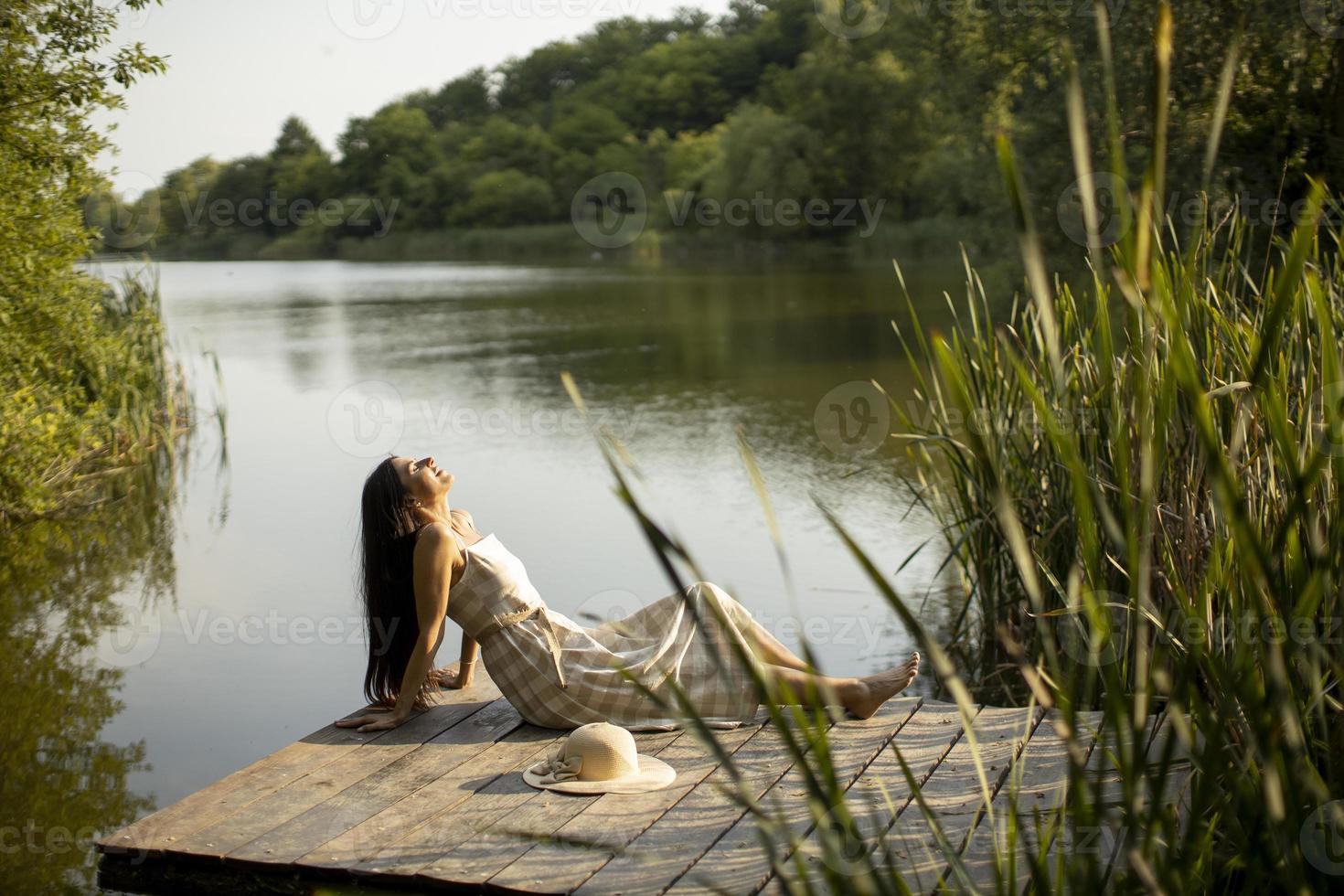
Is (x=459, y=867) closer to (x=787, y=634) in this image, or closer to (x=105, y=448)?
(x=787, y=634)

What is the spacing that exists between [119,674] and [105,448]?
373 cm

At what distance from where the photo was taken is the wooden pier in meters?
2.72

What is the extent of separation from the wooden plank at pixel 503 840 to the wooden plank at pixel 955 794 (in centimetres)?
72

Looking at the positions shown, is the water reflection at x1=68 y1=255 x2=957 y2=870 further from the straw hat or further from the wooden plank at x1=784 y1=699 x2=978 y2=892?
the wooden plank at x1=784 y1=699 x2=978 y2=892

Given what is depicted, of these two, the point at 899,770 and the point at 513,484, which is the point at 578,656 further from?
the point at 513,484

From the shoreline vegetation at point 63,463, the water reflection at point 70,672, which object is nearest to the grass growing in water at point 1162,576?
the water reflection at point 70,672

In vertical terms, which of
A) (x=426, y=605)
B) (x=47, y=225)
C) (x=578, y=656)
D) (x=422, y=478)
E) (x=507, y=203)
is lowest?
(x=578, y=656)

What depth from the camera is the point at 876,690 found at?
3549mm

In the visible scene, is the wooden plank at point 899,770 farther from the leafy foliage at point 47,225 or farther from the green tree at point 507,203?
the green tree at point 507,203

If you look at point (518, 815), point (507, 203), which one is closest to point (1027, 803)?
point (518, 815)

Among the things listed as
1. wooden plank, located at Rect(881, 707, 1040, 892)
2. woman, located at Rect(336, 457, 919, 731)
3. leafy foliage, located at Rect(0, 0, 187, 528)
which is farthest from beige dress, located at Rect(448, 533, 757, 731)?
leafy foliage, located at Rect(0, 0, 187, 528)

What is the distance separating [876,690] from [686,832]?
0.86 m

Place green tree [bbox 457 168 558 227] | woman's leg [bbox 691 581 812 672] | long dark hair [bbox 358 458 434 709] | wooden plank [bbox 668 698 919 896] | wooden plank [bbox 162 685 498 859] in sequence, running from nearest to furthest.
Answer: wooden plank [bbox 668 698 919 896] < wooden plank [bbox 162 685 498 859] < woman's leg [bbox 691 581 812 672] < long dark hair [bbox 358 458 434 709] < green tree [bbox 457 168 558 227]

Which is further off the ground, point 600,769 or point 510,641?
point 510,641
